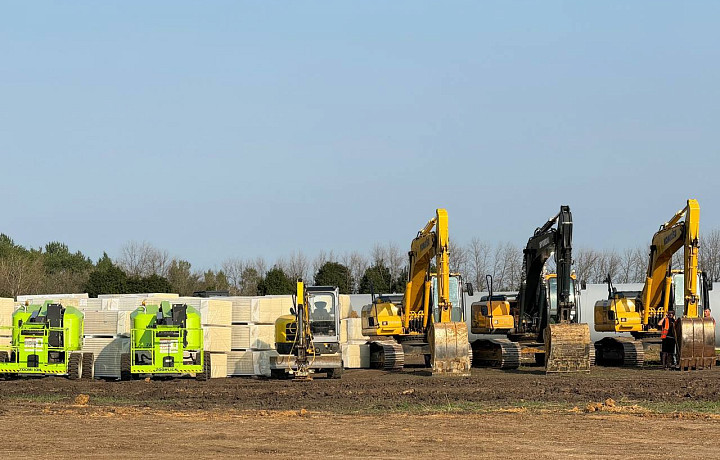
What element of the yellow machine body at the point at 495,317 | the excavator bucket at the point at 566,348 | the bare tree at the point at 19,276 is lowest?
the excavator bucket at the point at 566,348

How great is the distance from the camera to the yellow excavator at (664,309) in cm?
2914

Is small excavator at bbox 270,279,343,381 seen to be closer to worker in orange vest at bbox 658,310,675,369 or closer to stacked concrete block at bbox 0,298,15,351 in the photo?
stacked concrete block at bbox 0,298,15,351

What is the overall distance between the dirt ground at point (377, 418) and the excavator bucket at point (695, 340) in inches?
105

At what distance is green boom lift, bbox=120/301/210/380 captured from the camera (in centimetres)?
2738

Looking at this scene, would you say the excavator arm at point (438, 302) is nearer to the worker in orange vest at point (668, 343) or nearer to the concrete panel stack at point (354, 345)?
the concrete panel stack at point (354, 345)

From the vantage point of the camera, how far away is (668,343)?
3158 centimetres

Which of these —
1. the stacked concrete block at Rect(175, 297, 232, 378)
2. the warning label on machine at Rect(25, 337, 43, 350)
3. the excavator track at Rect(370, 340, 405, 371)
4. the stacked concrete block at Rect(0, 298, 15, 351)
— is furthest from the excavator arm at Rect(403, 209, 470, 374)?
the stacked concrete block at Rect(0, 298, 15, 351)

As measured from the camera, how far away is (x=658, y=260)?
1289 inches

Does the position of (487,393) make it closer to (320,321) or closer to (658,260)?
(320,321)

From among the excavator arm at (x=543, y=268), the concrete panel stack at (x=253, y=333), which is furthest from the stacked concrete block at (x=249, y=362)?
the excavator arm at (x=543, y=268)

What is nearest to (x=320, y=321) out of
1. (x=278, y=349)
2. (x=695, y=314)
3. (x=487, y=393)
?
(x=278, y=349)

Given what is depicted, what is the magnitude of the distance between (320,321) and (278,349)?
56.8 inches

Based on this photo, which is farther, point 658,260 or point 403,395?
point 658,260

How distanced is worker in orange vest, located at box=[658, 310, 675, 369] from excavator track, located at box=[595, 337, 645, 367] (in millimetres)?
1001
